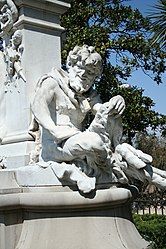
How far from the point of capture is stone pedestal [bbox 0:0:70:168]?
17.0 ft

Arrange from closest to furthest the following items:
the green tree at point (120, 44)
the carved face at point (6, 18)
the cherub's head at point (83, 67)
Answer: the cherub's head at point (83, 67)
the carved face at point (6, 18)
the green tree at point (120, 44)

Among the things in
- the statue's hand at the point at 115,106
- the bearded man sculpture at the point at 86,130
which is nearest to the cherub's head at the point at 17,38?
the bearded man sculpture at the point at 86,130

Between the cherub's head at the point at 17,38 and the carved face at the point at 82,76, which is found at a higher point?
the cherub's head at the point at 17,38

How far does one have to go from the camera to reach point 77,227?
418cm

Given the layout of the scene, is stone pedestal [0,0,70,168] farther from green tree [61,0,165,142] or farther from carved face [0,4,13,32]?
green tree [61,0,165,142]

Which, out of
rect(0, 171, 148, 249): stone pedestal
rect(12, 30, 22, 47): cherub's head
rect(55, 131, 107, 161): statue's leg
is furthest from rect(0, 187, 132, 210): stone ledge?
rect(12, 30, 22, 47): cherub's head

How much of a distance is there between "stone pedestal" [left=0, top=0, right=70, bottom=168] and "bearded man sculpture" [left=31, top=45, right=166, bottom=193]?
1.77ft

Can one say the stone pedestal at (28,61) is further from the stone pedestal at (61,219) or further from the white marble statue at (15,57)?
the stone pedestal at (61,219)

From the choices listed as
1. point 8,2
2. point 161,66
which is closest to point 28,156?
point 8,2

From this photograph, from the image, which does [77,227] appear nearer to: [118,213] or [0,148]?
[118,213]

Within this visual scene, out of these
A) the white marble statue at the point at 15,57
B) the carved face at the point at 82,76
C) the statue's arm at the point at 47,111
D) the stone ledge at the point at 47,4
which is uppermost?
the stone ledge at the point at 47,4

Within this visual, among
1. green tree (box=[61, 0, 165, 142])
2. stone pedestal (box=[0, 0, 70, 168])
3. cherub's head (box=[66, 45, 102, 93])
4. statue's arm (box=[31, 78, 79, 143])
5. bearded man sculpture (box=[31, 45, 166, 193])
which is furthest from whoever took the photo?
green tree (box=[61, 0, 165, 142])

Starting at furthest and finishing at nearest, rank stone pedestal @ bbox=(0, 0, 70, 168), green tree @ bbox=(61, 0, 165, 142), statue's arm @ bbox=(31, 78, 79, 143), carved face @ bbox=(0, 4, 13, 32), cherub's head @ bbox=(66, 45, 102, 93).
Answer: green tree @ bbox=(61, 0, 165, 142)
carved face @ bbox=(0, 4, 13, 32)
stone pedestal @ bbox=(0, 0, 70, 168)
cherub's head @ bbox=(66, 45, 102, 93)
statue's arm @ bbox=(31, 78, 79, 143)

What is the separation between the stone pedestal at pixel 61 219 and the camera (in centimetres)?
411
